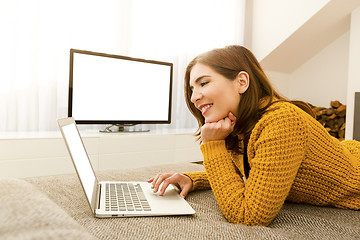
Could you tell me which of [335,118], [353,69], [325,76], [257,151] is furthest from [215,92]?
[325,76]

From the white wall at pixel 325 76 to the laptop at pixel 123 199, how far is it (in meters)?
3.95

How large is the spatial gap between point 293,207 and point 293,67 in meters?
4.05

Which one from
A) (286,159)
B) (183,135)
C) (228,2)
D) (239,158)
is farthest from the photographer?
(228,2)

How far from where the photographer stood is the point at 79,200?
0.88m

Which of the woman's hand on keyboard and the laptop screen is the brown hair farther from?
the laptop screen

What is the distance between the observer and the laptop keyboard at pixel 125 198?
0.80m

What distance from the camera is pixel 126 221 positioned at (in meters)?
0.72

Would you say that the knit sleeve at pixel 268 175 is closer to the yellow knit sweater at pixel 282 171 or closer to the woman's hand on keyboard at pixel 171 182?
the yellow knit sweater at pixel 282 171

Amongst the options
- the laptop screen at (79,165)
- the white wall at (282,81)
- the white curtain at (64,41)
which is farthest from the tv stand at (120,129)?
the white wall at (282,81)

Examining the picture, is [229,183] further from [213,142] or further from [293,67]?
[293,67]

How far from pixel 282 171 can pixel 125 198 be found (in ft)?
1.46

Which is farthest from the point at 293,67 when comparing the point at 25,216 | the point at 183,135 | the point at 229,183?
the point at 25,216

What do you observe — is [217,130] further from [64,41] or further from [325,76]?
[325,76]

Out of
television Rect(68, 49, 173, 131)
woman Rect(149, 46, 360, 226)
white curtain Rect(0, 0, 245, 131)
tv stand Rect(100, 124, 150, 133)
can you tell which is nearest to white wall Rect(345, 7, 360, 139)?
white curtain Rect(0, 0, 245, 131)
